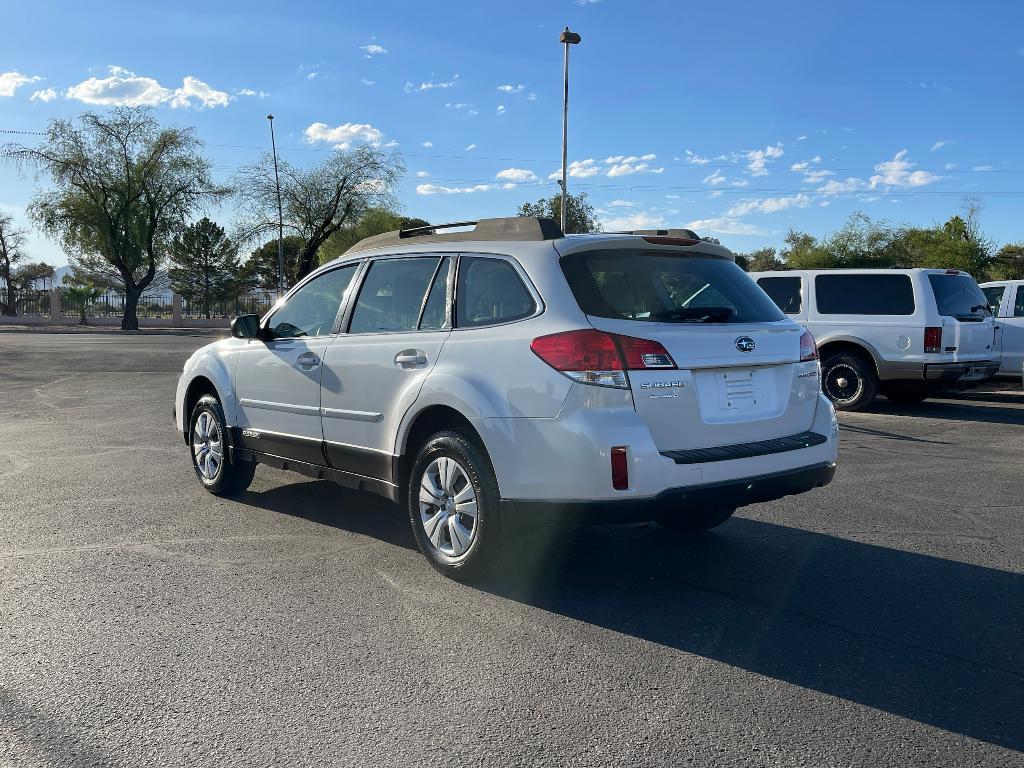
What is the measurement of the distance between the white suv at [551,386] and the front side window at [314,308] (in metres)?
0.04

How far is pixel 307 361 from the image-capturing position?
18.8 ft

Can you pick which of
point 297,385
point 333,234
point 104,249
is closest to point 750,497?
point 297,385

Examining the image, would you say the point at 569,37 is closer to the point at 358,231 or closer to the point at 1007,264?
the point at 358,231

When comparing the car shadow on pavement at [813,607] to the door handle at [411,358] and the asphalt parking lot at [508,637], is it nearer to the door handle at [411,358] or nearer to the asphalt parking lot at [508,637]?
the asphalt parking lot at [508,637]

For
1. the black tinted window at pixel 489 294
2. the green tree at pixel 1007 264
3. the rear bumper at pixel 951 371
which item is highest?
the green tree at pixel 1007 264

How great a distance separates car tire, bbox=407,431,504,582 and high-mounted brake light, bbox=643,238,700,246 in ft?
4.53

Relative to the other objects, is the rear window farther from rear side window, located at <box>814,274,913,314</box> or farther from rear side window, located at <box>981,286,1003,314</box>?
rear side window, located at <box>981,286,1003,314</box>

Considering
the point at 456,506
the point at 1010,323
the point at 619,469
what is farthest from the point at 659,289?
the point at 1010,323

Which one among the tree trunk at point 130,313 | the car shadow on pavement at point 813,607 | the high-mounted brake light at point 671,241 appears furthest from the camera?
the tree trunk at point 130,313

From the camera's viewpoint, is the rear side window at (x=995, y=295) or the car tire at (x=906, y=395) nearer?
the car tire at (x=906, y=395)

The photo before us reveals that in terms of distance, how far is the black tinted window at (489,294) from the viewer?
14.9 feet

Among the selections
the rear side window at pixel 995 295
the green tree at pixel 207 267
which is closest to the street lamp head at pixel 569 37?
the rear side window at pixel 995 295

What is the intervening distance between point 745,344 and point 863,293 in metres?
8.79

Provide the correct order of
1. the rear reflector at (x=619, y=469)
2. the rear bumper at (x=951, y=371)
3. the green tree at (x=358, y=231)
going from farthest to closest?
1. the green tree at (x=358, y=231)
2. the rear bumper at (x=951, y=371)
3. the rear reflector at (x=619, y=469)
